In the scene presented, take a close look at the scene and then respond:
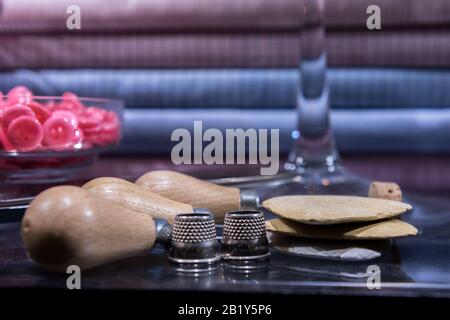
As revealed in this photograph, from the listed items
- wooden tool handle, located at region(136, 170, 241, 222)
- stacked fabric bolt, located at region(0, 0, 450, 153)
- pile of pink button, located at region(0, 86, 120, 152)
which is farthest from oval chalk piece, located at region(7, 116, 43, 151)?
stacked fabric bolt, located at region(0, 0, 450, 153)

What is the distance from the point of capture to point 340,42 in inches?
53.6

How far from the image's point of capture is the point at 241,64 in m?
1.41

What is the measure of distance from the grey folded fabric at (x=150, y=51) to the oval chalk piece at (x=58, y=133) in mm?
759

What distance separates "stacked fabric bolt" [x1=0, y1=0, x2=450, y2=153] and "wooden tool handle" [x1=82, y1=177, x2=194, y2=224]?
0.94 metres

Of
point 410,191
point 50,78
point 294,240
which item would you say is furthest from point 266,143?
point 50,78

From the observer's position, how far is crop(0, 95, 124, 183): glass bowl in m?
0.64

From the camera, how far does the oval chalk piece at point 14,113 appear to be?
63 cm

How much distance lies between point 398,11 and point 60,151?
89 cm

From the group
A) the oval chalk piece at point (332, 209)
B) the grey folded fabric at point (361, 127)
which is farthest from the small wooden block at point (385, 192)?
the grey folded fabric at point (361, 127)

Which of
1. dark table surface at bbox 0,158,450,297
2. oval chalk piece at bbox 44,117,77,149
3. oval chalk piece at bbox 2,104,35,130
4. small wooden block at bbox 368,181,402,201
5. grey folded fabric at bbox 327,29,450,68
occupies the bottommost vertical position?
dark table surface at bbox 0,158,450,297

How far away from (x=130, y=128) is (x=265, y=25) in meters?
0.36

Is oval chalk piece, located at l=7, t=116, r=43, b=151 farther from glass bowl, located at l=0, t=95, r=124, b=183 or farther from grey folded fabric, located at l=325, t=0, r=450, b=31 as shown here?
grey folded fabric, located at l=325, t=0, r=450, b=31

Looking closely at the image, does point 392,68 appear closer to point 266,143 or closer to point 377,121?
point 377,121

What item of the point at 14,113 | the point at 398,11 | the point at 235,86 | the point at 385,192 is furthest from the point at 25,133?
the point at 398,11
